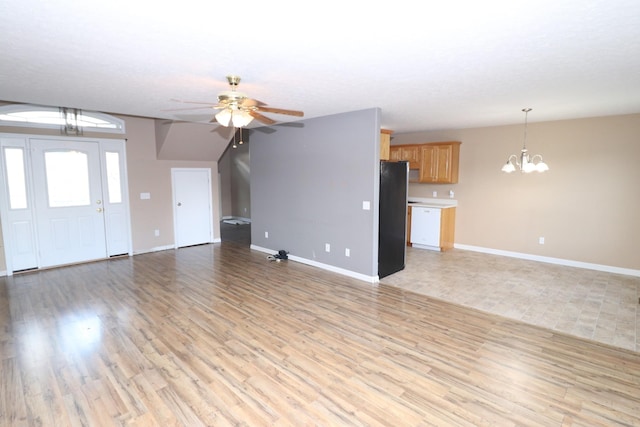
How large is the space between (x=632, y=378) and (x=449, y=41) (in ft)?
9.42

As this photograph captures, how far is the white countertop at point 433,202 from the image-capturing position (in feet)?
21.5

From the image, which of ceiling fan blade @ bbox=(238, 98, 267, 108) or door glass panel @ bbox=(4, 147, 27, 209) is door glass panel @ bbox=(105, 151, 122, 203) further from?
ceiling fan blade @ bbox=(238, 98, 267, 108)

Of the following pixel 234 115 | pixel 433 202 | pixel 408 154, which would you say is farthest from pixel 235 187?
pixel 234 115

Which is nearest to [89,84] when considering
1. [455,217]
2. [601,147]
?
[455,217]

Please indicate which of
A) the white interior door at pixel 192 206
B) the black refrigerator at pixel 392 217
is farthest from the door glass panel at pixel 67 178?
the black refrigerator at pixel 392 217

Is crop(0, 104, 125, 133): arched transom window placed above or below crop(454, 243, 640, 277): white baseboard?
above

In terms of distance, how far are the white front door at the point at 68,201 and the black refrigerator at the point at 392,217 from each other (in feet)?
16.0

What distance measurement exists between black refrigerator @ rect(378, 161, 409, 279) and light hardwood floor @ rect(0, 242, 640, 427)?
29.0 inches

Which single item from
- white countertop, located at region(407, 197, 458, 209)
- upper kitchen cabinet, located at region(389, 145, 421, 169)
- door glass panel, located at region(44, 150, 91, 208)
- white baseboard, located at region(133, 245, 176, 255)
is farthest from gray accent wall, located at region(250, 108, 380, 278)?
door glass panel, located at region(44, 150, 91, 208)

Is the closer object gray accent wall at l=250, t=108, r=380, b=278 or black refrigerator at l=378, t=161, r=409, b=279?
gray accent wall at l=250, t=108, r=380, b=278

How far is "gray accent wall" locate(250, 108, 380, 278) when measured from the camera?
4.57 meters

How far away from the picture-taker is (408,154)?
7.05 metres

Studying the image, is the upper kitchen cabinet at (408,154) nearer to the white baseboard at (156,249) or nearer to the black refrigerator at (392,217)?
the black refrigerator at (392,217)

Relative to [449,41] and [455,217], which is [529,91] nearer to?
[449,41]
